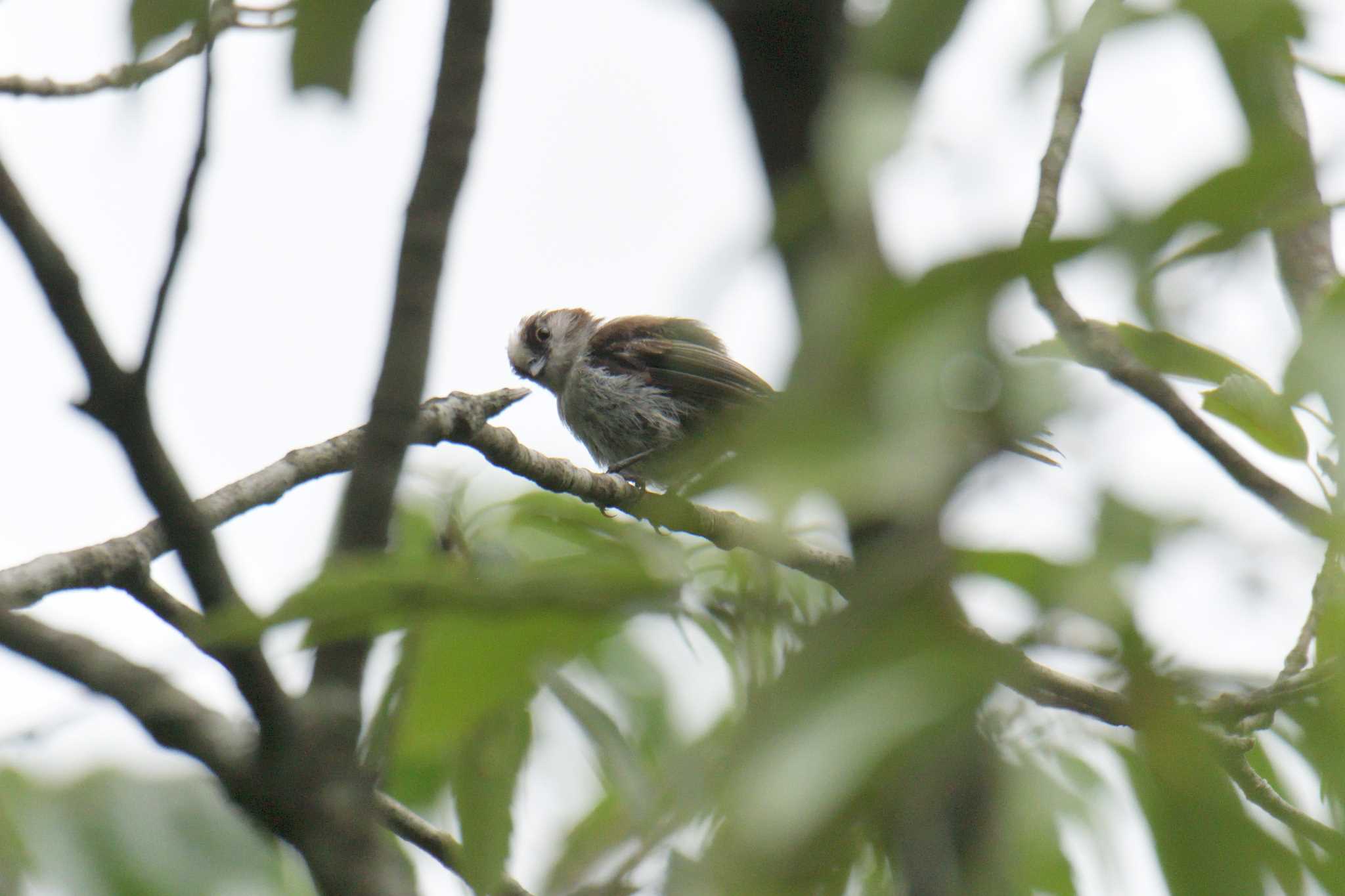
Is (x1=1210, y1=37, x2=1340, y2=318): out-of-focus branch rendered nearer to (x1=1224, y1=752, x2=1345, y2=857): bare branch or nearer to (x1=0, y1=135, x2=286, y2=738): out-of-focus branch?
(x1=0, y1=135, x2=286, y2=738): out-of-focus branch

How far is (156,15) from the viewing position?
1.71 metres

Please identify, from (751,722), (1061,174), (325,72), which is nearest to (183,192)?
(325,72)

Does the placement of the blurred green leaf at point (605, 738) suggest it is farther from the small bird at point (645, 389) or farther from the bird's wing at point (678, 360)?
the bird's wing at point (678, 360)

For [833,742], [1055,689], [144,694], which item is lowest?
[1055,689]

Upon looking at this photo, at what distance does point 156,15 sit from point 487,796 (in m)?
1.03

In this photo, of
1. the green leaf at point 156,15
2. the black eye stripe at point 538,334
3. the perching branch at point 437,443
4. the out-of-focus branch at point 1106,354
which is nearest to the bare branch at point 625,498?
the perching branch at point 437,443

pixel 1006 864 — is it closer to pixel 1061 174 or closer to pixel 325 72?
pixel 325 72

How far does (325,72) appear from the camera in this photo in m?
1.67

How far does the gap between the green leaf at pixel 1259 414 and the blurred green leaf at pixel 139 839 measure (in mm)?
1561

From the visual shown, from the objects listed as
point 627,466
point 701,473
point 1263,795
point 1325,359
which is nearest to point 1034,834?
point 1325,359

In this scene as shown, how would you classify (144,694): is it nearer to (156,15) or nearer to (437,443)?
(156,15)

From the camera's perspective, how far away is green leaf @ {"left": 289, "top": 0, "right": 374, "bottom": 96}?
1648 millimetres

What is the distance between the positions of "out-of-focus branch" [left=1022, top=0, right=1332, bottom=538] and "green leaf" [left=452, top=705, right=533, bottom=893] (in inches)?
36.3

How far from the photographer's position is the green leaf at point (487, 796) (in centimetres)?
160
